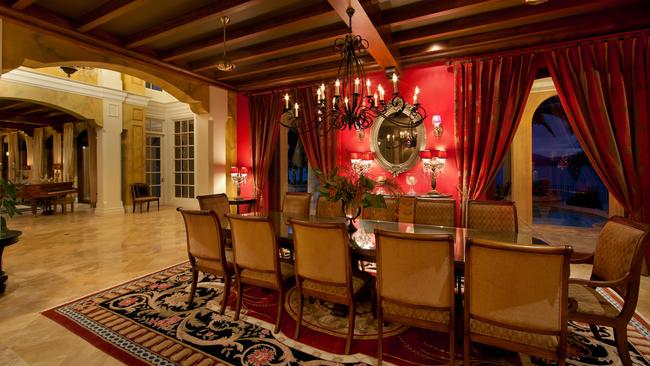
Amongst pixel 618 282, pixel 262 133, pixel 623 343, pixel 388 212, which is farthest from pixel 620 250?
pixel 262 133

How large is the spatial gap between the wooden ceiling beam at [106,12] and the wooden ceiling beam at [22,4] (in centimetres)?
45

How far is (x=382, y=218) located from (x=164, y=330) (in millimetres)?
2270

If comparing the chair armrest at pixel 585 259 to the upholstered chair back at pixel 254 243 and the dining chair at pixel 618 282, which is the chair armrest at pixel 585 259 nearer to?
the dining chair at pixel 618 282

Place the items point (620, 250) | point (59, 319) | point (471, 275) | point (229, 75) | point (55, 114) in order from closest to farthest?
point (471, 275) → point (620, 250) → point (59, 319) → point (229, 75) → point (55, 114)

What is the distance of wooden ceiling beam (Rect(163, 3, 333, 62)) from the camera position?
10.4 feet

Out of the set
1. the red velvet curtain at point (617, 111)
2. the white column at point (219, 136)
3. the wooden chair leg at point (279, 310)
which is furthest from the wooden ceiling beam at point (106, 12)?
the red velvet curtain at point (617, 111)

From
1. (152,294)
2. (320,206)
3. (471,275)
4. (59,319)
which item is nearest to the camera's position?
(471,275)

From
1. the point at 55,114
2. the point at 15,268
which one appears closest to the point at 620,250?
the point at 15,268

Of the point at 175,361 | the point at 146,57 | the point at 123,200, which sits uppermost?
the point at 146,57

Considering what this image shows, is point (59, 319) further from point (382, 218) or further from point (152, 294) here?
point (382, 218)

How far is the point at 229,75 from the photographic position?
5.36m

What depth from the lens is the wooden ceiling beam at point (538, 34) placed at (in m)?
3.20

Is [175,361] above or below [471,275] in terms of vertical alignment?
below

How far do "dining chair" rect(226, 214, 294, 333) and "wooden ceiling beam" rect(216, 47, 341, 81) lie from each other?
279 centimetres
